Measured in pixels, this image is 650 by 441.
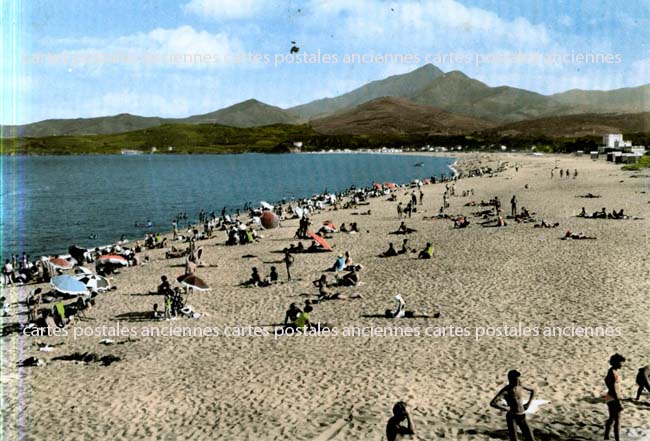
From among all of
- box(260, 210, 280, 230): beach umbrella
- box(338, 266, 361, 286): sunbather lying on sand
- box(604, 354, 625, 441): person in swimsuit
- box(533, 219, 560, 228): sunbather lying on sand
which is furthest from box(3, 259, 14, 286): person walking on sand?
box(533, 219, 560, 228): sunbather lying on sand

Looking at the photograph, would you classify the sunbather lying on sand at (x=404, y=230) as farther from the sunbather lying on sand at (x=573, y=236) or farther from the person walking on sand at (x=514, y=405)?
the person walking on sand at (x=514, y=405)

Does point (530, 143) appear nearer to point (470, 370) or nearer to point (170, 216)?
point (170, 216)

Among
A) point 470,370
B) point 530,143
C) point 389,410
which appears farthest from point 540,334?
point 530,143

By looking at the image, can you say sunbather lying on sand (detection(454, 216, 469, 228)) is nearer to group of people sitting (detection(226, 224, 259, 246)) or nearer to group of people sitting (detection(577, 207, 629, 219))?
group of people sitting (detection(577, 207, 629, 219))

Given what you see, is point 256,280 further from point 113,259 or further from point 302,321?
point 113,259

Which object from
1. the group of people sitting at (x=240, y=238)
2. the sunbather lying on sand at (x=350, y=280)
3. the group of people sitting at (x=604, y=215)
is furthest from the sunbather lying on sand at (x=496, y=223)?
the sunbather lying on sand at (x=350, y=280)

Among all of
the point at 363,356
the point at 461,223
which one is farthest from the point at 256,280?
the point at 461,223
